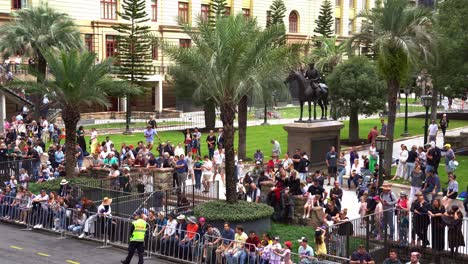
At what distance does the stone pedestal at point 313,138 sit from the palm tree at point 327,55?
102 feet

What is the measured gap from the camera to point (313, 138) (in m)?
28.2

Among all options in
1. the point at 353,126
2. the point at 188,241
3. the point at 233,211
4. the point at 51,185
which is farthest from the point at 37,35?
the point at 188,241

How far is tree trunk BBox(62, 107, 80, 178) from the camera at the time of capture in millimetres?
23469

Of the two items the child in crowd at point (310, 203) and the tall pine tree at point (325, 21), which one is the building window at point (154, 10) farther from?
the child in crowd at point (310, 203)

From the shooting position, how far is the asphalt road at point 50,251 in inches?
688

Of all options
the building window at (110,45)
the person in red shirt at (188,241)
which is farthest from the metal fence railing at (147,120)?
the person in red shirt at (188,241)

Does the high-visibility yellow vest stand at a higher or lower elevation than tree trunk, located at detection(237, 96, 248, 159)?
lower

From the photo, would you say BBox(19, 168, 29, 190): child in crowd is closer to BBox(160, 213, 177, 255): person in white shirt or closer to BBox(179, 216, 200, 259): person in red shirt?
BBox(160, 213, 177, 255): person in white shirt

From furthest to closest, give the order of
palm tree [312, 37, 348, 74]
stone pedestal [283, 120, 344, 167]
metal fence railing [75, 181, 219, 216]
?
palm tree [312, 37, 348, 74]
stone pedestal [283, 120, 344, 167]
metal fence railing [75, 181, 219, 216]

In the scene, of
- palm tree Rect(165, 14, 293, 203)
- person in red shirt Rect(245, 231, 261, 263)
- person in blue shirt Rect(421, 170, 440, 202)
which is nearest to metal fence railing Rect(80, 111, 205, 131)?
palm tree Rect(165, 14, 293, 203)

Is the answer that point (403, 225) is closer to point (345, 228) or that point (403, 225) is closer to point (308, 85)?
point (345, 228)

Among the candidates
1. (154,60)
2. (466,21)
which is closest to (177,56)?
(466,21)

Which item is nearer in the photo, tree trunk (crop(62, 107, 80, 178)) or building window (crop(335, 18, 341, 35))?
tree trunk (crop(62, 107, 80, 178))

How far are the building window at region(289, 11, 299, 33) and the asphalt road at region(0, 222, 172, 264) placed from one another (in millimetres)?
53505
